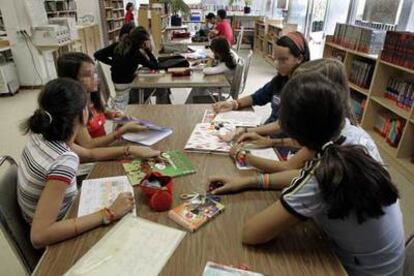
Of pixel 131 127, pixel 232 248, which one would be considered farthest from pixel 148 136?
pixel 232 248

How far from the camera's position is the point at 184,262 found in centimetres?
81

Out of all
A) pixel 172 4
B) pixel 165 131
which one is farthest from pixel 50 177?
pixel 172 4

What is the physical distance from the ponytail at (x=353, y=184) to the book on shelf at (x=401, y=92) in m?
2.55

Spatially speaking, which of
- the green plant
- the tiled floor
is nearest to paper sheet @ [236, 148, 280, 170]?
the tiled floor

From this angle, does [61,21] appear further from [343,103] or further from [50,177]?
[343,103]

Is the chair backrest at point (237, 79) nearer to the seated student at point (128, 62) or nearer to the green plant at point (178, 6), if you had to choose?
the seated student at point (128, 62)

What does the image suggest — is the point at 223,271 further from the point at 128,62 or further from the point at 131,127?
the point at 128,62

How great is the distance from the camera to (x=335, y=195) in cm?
76

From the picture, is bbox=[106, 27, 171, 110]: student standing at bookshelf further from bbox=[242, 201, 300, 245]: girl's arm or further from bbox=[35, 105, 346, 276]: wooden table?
bbox=[242, 201, 300, 245]: girl's arm

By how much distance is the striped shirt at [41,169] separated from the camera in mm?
974

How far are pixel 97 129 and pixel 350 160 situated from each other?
1.42 m

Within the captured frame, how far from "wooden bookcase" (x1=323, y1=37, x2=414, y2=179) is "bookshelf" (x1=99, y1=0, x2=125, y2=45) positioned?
6.45 metres

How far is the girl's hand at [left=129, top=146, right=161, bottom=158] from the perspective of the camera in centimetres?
135

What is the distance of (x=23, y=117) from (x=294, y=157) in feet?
12.3
